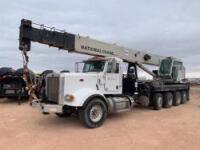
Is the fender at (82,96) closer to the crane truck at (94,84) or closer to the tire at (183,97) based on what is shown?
the crane truck at (94,84)

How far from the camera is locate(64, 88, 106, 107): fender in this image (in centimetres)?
848

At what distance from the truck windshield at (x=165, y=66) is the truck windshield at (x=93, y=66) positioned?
21.7ft

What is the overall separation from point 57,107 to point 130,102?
141 inches

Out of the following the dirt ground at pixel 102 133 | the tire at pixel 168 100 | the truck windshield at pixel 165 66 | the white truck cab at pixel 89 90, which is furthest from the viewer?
the truck windshield at pixel 165 66

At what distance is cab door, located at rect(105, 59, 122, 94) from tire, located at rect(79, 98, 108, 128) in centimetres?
104

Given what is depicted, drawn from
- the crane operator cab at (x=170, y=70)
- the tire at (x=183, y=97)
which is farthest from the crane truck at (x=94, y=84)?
the tire at (x=183, y=97)

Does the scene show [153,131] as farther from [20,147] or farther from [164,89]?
[164,89]

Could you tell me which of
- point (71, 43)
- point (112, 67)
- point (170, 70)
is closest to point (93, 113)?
point (112, 67)

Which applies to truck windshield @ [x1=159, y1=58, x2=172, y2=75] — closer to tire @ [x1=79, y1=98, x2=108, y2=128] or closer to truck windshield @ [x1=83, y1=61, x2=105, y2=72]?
truck windshield @ [x1=83, y1=61, x2=105, y2=72]

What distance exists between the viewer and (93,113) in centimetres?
909

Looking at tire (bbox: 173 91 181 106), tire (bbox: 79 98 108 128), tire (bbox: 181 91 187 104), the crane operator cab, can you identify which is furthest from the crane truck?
tire (bbox: 181 91 187 104)

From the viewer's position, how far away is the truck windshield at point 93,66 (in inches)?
404

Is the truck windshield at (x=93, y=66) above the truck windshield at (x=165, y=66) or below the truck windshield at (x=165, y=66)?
below

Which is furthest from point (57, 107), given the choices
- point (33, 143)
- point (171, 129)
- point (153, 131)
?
point (171, 129)
